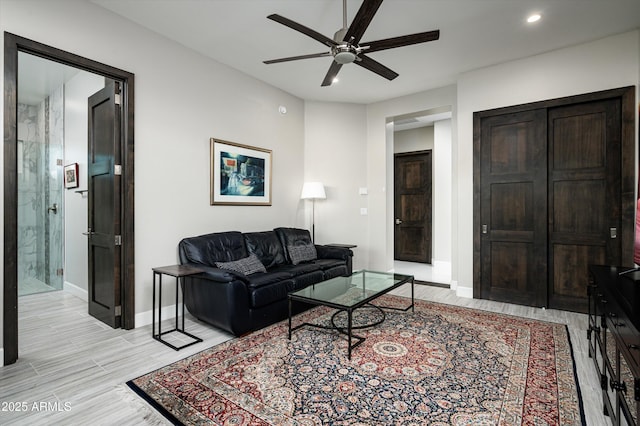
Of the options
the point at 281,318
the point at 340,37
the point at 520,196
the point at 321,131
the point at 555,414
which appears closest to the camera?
the point at 555,414

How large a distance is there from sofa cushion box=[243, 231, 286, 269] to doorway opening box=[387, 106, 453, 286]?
285cm

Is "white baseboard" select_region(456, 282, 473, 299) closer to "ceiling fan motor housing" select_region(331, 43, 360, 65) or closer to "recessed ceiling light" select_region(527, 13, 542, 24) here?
"recessed ceiling light" select_region(527, 13, 542, 24)

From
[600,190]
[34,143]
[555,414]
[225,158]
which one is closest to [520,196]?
[600,190]

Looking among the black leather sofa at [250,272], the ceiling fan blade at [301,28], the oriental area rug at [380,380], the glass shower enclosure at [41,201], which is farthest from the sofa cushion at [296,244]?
the glass shower enclosure at [41,201]

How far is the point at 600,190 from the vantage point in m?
3.57

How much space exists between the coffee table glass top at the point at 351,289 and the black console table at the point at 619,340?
60.8 inches

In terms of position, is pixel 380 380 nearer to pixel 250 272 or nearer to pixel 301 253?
pixel 250 272

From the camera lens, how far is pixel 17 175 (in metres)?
2.44

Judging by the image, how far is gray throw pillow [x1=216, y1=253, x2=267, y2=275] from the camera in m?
3.45

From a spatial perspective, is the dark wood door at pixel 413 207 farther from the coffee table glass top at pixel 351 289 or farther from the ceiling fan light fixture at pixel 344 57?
the ceiling fan light fixture at pixel 344 57

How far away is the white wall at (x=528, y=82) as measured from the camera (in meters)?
3.44

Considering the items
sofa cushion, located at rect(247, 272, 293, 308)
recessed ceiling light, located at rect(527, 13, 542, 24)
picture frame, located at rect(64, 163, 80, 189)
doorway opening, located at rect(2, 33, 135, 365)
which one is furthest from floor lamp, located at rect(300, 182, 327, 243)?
recessed ceiling light, located at rect(527, 13, 542, 24)

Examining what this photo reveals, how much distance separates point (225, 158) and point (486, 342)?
3.48 m

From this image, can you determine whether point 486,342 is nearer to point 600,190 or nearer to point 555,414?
point 555,414
